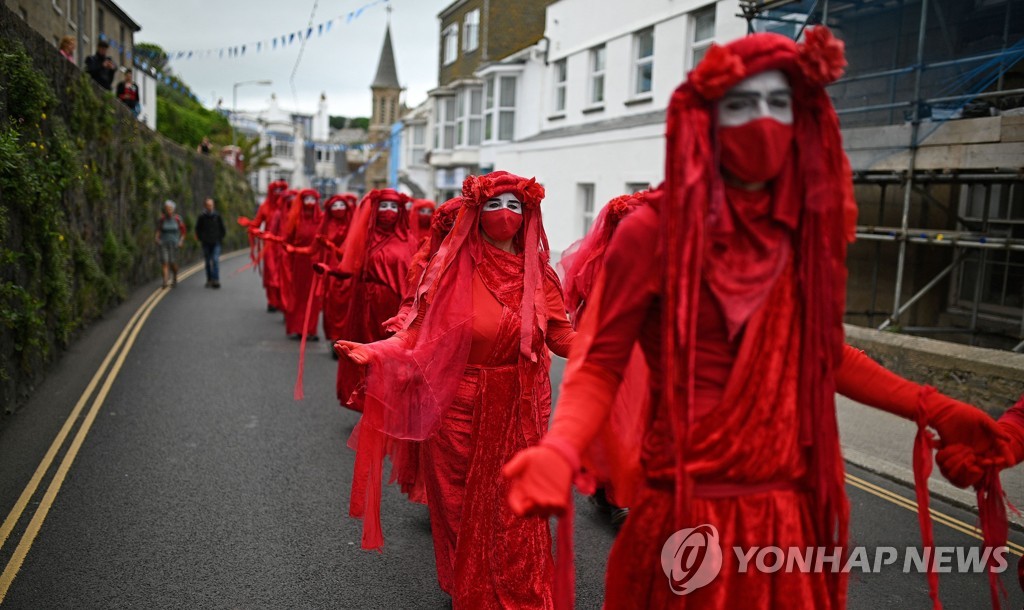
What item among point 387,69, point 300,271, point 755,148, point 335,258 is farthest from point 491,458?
point 387,69

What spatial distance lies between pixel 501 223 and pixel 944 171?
8.01 metres

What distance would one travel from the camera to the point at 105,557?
16.9ft

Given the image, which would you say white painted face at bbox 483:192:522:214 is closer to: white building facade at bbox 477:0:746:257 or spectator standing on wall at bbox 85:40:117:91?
white building facade at bbox 477:0:746:257

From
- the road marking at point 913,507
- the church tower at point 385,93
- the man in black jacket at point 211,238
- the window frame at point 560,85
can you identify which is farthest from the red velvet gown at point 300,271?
the church tower at point 385,93

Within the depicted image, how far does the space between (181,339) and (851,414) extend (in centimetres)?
928

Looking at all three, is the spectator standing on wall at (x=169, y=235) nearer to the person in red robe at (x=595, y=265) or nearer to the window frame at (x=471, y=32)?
the person in red robe at (x=595, y=265)

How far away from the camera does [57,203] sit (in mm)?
9742

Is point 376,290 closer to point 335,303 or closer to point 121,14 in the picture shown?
point 335,303

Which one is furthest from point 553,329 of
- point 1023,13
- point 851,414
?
point 1023,13

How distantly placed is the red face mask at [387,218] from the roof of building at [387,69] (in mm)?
81955

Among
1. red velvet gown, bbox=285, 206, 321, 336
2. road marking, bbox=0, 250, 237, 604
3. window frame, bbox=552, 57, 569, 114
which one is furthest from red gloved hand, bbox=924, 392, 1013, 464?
window frame, bbox=552, 57, 569, 114

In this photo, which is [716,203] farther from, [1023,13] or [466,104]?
[466,104]

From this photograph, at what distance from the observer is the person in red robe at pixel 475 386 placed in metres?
4.32

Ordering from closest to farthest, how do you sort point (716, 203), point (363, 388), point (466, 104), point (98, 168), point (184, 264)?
point (716, 203) < point (363, 388) < point (98, 168) < point (184, 264) < point (466, 104)
